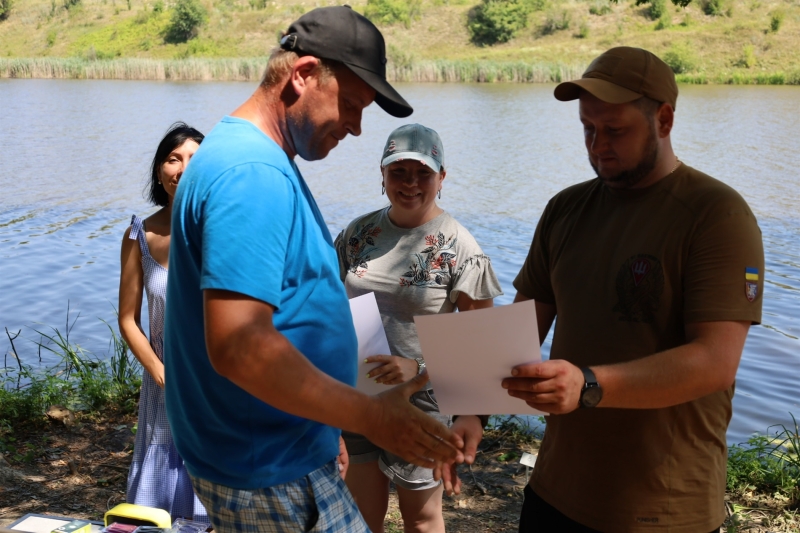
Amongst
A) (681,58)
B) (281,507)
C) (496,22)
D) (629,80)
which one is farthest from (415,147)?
(496,22)

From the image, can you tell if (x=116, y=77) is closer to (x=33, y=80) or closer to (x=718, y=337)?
(x=33, y=80)

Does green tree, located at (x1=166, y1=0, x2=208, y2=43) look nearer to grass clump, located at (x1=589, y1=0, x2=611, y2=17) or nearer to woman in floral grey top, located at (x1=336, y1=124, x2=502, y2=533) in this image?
grass clump, located at (x1=589, y1=0, x2=611, y2=17)

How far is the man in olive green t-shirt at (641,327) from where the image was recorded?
190 cm

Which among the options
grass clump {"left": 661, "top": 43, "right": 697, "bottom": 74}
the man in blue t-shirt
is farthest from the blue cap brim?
grass clump {"left": 661, "top": 43, "right": 697, "bottom": 74}

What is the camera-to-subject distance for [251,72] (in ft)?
109

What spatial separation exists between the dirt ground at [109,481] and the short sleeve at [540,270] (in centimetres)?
157

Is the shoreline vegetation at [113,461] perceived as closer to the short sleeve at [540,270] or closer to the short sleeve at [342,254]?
the short sleeve at [342,254]

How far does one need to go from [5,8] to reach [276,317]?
247 feet

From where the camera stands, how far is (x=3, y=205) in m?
12.5

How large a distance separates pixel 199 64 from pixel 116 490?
32.2 meters

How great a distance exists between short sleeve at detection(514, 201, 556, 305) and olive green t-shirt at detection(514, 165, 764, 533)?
7.7 inches

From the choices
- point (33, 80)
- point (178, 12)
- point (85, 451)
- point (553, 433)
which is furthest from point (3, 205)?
point (178, 12)

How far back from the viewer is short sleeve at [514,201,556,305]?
2.45 metres

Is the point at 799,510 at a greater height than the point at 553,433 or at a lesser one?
lesser
